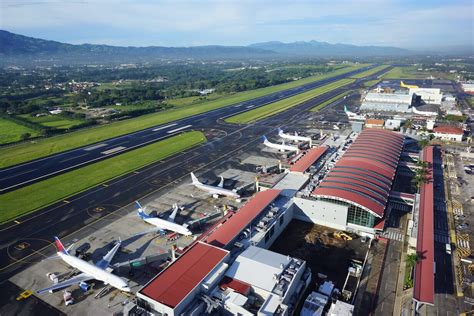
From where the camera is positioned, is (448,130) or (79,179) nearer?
(79,179)

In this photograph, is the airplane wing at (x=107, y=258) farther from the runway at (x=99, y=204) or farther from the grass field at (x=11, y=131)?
the grass field at (x=11, y=131)

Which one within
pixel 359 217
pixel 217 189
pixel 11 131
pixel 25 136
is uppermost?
pixel 25 136

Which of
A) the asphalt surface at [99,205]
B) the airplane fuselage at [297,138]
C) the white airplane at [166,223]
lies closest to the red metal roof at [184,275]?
the white airplane at [166,223]

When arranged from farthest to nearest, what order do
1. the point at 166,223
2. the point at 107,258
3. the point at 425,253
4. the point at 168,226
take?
1. the point at 166,223
2. the point at 168,226
3. the point at 107,258
4. the point at 425,253

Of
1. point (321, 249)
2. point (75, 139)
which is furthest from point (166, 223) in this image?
point (75, 139)

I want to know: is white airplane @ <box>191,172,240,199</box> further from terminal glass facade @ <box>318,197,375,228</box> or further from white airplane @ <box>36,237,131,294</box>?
white airplane @ <box>36,237,131,294</box>

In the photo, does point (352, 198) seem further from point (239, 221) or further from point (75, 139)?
point (75, 139)
